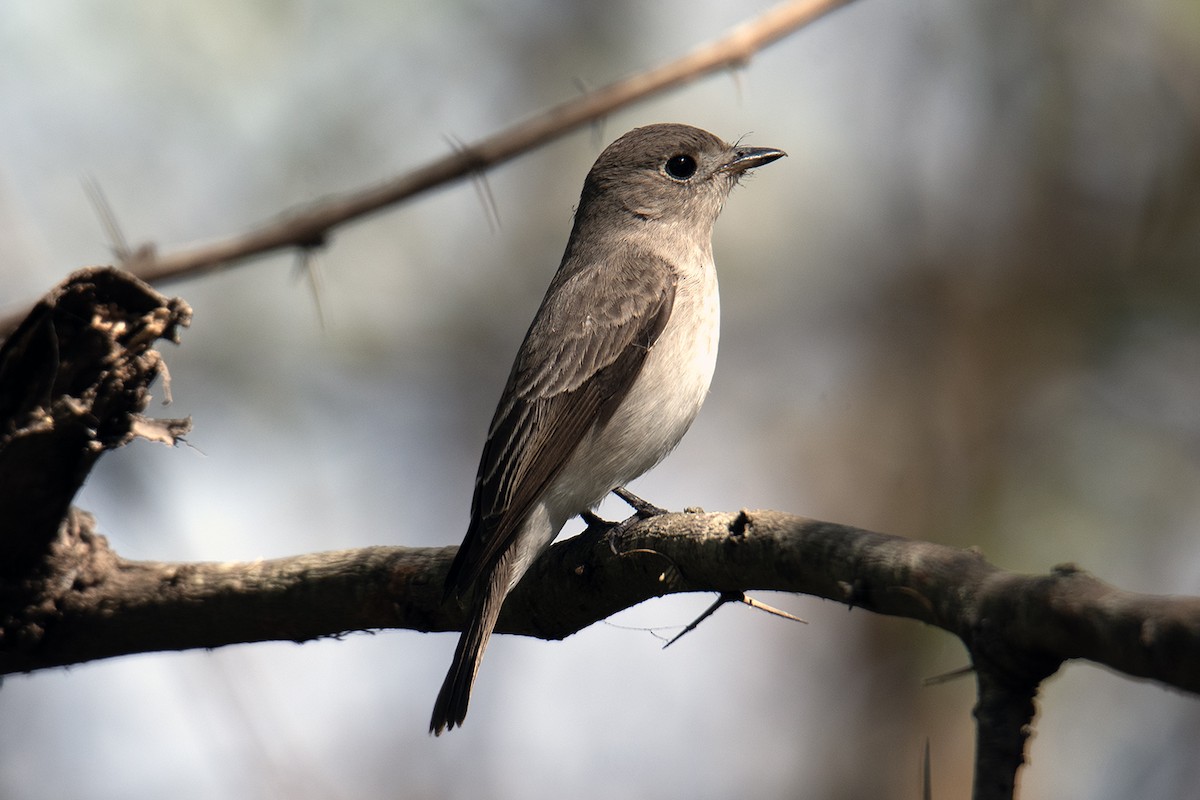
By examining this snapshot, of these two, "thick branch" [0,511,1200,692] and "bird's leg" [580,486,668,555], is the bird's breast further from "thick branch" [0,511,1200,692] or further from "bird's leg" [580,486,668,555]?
"thick branch" [0,511,1200,692]

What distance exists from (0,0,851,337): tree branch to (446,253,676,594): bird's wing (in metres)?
1.27

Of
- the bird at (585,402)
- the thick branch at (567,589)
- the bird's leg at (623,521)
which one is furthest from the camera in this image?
the bird at (585,402)

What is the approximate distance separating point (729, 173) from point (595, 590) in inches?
120

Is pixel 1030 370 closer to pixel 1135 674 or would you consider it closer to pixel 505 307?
pixel 505 307

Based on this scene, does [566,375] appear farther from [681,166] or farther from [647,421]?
[681,166]

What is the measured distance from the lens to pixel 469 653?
3.91 meters

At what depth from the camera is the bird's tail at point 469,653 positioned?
3924 mm

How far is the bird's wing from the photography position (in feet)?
15.2

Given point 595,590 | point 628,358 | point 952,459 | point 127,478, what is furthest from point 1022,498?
point 127,478

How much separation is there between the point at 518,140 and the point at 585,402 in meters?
1.63

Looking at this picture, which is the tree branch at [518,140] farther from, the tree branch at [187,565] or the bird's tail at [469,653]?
the bird's tail at [469,653]

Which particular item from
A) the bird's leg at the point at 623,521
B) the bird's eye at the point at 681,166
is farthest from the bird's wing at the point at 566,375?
the bird's eye at the point at 681,166

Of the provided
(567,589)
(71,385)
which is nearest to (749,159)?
(567,589)

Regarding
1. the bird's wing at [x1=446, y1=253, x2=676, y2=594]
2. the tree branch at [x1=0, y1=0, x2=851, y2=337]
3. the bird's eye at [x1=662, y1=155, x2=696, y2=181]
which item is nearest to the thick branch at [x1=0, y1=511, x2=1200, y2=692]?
the bird's wing at [x1=446, y1=253, x2=676, y2=594]
